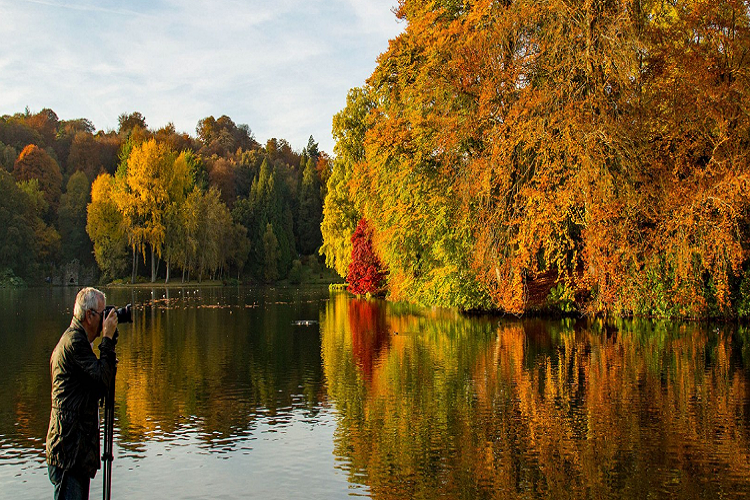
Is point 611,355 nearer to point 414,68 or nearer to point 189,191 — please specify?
point 414,68

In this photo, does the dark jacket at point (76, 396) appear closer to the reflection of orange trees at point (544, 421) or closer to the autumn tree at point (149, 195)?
the reflection of orange trees at point (544, 421)

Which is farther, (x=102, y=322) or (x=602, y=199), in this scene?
(x=602, y=199)

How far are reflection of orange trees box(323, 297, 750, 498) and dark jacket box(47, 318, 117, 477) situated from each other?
3.14 metres

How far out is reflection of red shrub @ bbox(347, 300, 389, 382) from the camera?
1671cm

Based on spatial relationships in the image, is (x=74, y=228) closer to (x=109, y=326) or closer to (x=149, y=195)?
(x=149, y=195)

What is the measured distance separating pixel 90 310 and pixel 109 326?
18 centimetres

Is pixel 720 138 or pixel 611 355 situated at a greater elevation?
pixel 720 138

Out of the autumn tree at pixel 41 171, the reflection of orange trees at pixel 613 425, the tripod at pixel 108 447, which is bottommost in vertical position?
the reflection of orange trees at pixel 613 425

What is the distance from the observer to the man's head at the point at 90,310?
543cm

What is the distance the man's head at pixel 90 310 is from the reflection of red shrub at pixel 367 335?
9024 millimetres

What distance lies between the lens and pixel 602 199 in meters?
20.7

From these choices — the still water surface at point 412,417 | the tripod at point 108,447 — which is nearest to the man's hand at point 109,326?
the tripod at point 108,447

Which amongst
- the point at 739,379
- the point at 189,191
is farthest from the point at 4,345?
the point at 189,191

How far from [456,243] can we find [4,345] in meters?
15.9
